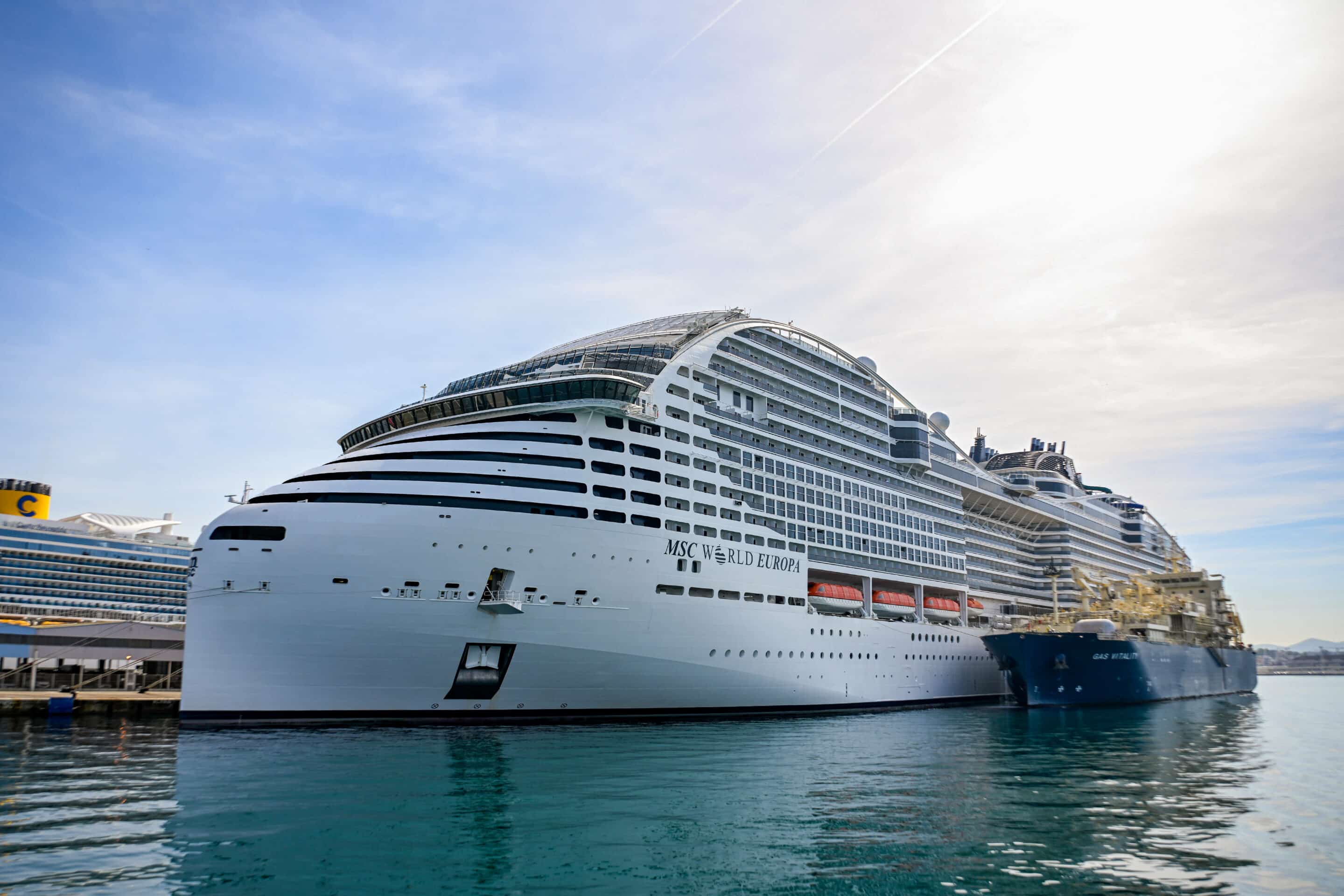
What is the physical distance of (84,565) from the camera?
294 ft

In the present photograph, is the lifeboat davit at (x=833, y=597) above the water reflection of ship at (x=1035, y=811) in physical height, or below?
above

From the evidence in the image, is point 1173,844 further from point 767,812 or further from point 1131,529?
point 1131,529

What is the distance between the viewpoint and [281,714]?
89.1 feet

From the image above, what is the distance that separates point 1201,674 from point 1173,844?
5653 cm

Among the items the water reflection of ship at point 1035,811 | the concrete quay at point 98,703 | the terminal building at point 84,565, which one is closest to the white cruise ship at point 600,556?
the water reflection of ship at point 1035,811

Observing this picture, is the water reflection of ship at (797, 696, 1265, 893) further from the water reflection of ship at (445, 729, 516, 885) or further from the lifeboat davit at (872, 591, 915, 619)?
the lifeboat davit at (872, 591, 915, 619)

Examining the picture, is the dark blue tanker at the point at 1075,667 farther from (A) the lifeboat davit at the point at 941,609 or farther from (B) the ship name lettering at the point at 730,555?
(B) the ship name lettering at the point at 730,555

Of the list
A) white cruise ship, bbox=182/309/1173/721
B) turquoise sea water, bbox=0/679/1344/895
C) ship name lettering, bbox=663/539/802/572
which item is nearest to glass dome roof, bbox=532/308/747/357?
white cruise ship, bbox=182/309/1173/721

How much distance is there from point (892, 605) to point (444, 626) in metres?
27.1

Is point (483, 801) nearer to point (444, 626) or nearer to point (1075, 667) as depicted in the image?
point (444, 626)

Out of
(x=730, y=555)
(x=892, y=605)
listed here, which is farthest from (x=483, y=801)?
(x=892, y=605)

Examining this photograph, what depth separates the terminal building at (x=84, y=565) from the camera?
84.8 meters

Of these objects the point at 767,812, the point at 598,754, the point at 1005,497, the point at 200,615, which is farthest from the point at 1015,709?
the point at 200,615

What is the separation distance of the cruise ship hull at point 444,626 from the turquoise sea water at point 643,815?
1428mm
